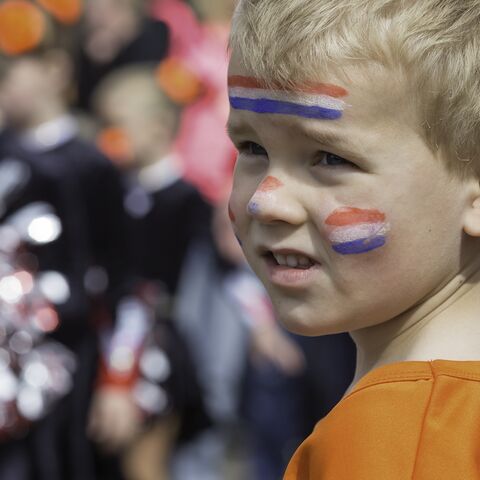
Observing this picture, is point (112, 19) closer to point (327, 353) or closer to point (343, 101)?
point (327, 353)

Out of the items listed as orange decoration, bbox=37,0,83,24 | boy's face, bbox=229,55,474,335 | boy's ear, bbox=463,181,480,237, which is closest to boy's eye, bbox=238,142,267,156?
boy's face, bbox=229,55,474,335

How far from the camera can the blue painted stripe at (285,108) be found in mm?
1810

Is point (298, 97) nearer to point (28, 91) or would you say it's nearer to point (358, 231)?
point (358, 231)

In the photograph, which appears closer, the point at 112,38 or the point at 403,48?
the point at 403,48

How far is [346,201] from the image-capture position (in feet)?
6.02

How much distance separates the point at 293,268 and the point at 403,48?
1.22ft

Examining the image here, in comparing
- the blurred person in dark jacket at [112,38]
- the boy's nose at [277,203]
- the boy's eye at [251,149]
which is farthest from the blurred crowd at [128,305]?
the boy's nose at [277,203]

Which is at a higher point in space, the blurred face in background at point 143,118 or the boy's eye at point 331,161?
the boy's eye at point 331,161

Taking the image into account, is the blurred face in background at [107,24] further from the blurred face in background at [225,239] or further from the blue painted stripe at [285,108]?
the blue painted stripe at [285,108]

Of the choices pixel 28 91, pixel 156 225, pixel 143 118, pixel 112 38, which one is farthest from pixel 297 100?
pixel 112 38

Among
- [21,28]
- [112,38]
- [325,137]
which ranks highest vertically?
[325,137]

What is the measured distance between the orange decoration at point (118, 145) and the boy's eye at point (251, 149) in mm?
3743

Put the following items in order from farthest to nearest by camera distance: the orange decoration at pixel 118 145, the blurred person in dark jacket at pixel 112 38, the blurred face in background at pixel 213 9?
the blurred face in background at pixel 213 9 < the blurred person in dark jacket at pixel 112 38 < the orange decoration at pixel 118 145

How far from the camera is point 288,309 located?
1.94 meters
